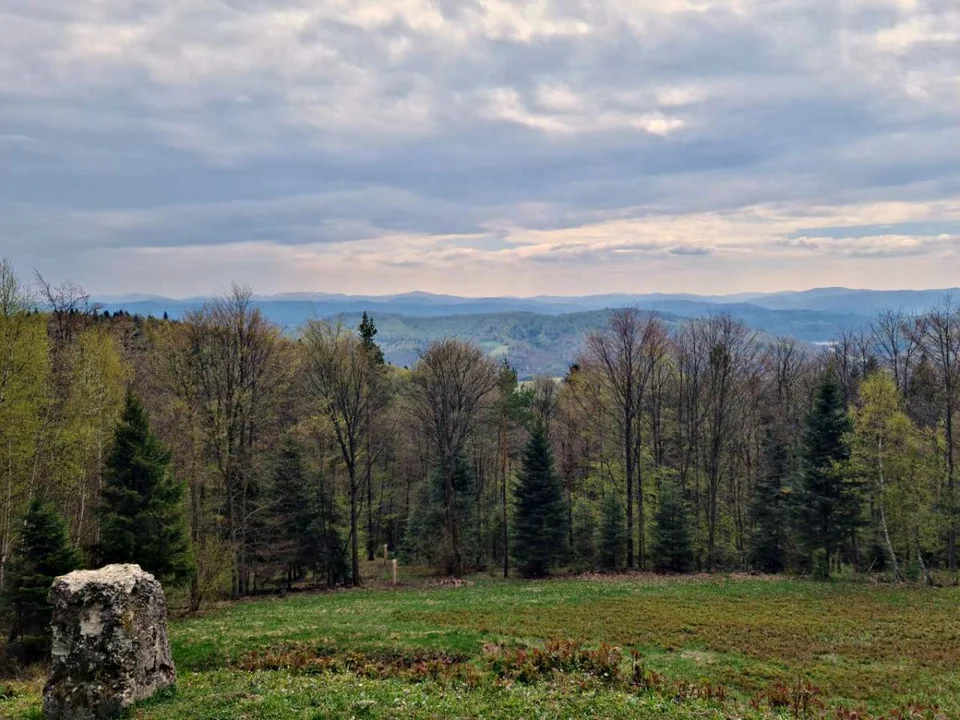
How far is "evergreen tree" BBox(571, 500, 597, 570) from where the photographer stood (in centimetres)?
4472

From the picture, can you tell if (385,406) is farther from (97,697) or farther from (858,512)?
(97,697)

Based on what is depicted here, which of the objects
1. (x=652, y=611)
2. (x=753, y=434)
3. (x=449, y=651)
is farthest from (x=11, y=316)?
(x=753, y=434)

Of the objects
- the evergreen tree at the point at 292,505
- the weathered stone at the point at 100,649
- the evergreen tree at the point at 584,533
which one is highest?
the weathered stone at the point at 100,649

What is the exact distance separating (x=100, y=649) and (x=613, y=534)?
35.5m

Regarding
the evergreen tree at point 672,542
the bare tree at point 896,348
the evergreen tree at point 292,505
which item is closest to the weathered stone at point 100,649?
the evergreen tree at point 292,505

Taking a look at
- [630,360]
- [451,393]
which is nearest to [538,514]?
[451,393]

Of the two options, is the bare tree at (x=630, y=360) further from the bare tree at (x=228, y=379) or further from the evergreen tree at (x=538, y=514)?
the bare tree at (x=228, y=379)

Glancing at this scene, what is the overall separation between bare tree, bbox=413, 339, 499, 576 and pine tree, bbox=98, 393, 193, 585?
1801cm

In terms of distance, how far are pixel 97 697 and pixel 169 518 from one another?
47.7ft

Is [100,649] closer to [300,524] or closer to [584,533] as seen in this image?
[300,524]

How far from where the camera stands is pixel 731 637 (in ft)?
63.6

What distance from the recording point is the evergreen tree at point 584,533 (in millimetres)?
44719

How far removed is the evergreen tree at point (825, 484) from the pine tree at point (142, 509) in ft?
115

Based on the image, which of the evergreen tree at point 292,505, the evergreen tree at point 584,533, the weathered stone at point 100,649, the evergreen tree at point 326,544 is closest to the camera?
the weathered stone at point 100,649
